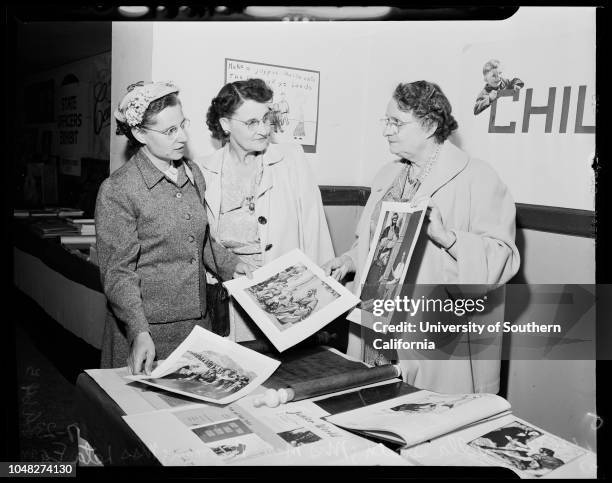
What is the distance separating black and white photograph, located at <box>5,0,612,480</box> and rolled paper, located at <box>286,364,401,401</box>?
162 mm

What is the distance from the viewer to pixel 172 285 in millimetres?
1633

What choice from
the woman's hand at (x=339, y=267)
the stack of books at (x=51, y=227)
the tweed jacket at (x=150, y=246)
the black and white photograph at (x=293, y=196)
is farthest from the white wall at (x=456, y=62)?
the stack of books at (x=51, y=227)

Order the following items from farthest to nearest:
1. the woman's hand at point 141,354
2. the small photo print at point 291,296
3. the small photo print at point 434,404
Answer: the small photo print at point 291,296, the woman's hand at point 141,354, the small photo print at point 434,404

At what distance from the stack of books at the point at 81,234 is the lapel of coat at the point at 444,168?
1.02 m

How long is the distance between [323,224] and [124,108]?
711 mm

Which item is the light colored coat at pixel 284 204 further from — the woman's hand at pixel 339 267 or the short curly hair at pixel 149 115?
the short curly hair at pixel 149 115

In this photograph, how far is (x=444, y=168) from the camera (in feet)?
5.53

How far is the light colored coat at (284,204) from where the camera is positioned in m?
1.75

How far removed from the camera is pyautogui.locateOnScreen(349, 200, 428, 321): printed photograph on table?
1578mm

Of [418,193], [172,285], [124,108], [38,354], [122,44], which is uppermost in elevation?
[122,44]

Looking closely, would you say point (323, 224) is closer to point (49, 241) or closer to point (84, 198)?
point (84, 198)

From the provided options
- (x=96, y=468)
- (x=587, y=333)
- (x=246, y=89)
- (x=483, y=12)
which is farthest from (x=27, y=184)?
(x=587, y=333)

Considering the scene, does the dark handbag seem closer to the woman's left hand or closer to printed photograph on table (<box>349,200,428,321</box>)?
printed photograph on table (<box>349,200,428,321</box>)

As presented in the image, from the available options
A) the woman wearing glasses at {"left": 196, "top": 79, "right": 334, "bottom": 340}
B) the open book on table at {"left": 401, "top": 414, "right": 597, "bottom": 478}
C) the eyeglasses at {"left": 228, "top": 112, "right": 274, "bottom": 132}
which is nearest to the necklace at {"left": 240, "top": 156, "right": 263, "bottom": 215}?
the woman wearing glasses at {"left": 196, "top": 79, "right": 334, "bottom": 340}
